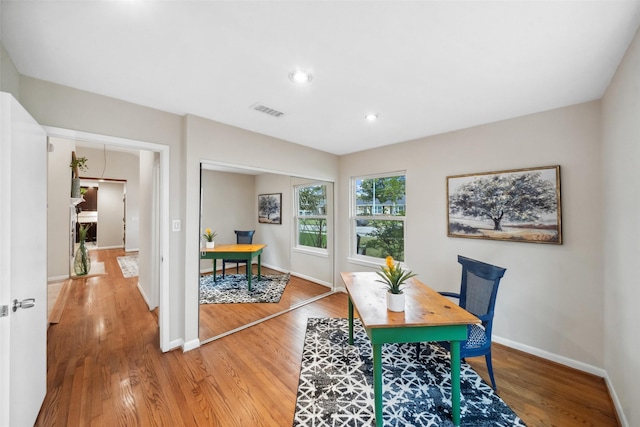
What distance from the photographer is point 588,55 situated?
5.24 ft

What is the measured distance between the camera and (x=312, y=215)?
4.16 metres

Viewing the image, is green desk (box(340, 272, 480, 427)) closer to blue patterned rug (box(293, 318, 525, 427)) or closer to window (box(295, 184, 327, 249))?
blue patterned rug (box(293, 318, 525, 427))

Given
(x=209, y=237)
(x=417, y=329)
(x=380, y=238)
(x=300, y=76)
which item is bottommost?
(x=417, y=329)

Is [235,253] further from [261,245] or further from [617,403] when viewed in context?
[617,403]

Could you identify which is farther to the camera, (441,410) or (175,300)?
(175,300)

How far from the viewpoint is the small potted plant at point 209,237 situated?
2.83 m

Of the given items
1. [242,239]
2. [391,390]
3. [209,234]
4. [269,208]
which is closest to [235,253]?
[242,239]

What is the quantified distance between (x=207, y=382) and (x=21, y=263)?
1522 millimetres

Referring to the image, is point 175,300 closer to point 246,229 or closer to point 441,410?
point 246,229

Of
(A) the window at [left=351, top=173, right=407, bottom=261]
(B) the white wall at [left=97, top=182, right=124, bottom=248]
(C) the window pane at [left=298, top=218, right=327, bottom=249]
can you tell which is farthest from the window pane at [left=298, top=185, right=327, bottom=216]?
(B) the white wall at [left=97, top=182, right=124, bottom=248]

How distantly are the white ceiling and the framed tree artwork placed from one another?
1357mm

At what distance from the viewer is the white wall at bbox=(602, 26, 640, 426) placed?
1.47 metres

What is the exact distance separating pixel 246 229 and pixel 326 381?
6.83ft

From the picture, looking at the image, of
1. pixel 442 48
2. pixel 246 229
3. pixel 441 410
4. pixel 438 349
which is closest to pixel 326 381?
pixel 441 410
